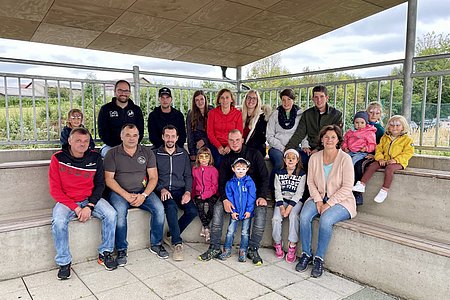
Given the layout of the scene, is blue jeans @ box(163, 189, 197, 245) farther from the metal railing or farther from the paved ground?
the metal railing

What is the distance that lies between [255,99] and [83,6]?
223 centimetres

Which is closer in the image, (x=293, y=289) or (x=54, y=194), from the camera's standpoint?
(x=293, y=289)

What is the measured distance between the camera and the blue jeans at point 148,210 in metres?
3.24

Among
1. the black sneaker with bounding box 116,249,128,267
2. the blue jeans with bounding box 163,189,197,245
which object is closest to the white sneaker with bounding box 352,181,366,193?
the blue jeans with bounding box 163,189,197,245

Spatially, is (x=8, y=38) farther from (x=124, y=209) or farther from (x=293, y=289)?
(x=293, y=289)

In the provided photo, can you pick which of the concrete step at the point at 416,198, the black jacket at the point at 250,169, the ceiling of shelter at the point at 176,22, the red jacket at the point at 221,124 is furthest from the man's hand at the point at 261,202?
the ceiling of shelter at the point at 176,22

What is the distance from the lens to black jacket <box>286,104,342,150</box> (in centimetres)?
379

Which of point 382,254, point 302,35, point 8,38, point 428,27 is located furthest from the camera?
point 428,27

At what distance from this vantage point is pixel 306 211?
3.18 meters

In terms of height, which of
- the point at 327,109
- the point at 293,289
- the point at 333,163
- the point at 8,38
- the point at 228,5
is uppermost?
the point at 228,5

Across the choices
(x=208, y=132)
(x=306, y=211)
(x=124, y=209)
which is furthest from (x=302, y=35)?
(x=124, y=209)

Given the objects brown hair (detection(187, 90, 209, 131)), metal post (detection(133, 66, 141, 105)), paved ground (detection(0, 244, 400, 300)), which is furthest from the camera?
metal post (detection(133, 66, 141, 105))

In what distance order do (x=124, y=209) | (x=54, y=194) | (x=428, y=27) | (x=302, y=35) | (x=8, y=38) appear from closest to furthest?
(x=54, y=194), (x=124, y=209), (x=8, y=38), (x=302, y=35), (x=428, y=27)

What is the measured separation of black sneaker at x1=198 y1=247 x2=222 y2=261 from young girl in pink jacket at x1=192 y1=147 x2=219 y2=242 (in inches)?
10.7
